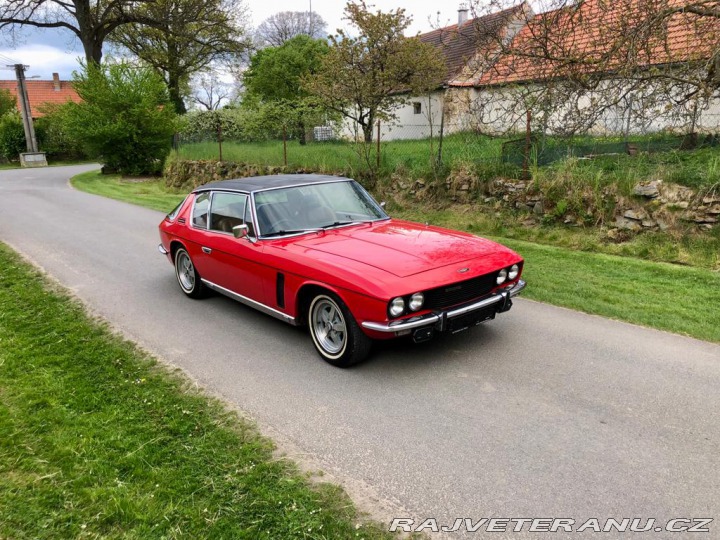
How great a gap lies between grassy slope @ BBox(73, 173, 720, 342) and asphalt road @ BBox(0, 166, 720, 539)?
24 cm

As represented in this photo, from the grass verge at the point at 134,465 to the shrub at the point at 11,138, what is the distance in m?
42.4

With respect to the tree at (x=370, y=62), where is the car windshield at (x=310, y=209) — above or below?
below

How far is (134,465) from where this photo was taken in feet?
10.2

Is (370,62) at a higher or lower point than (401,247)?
higher

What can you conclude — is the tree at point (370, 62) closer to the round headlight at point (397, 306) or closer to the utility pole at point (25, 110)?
the round headlight at point (397, 306)

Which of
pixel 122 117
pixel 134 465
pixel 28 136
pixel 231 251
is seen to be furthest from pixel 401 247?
pixel 28 136

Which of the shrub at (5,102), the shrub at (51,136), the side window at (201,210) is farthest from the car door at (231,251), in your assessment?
the shrub at (5,102)

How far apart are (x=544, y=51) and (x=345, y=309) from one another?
22.2ft

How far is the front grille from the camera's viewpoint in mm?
4191

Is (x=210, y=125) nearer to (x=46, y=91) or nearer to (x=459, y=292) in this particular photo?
(x=459, y=292)

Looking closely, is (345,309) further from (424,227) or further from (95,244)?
(95,244)

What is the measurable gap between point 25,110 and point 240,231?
3870cm

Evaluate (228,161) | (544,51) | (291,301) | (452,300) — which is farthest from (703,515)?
(228,161)

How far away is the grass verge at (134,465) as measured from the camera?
2650 millimetres
